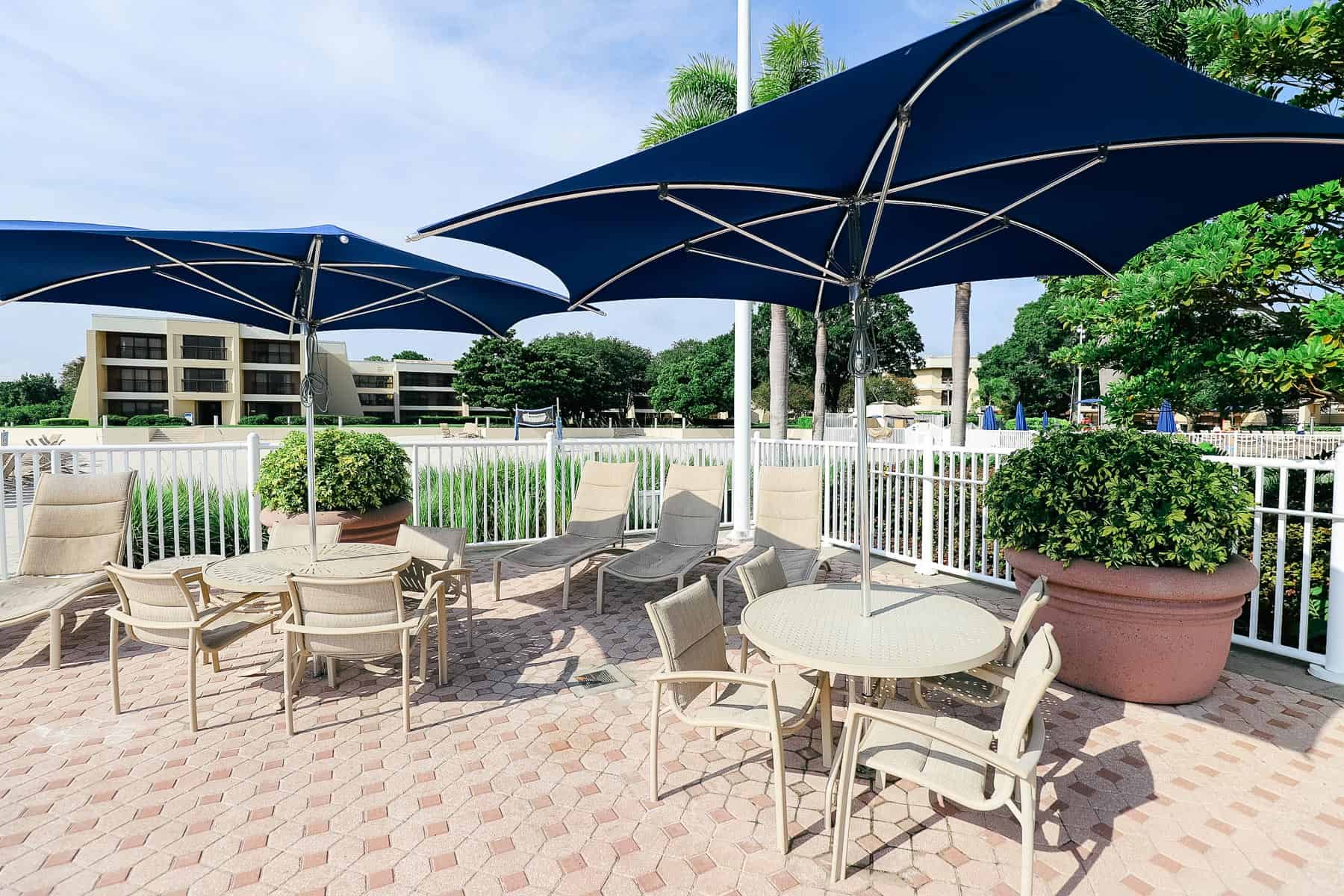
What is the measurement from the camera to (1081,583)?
11.4 ft

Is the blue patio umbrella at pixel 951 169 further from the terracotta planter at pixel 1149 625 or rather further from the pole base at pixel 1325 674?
the pole base at pixel 1325 674

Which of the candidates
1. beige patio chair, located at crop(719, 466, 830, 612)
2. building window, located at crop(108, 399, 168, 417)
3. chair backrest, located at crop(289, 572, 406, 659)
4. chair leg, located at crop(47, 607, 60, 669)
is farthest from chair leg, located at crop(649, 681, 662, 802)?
building window, located at crop(108, 399, 168, 417)

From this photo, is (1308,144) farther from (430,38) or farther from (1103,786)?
(430,38)

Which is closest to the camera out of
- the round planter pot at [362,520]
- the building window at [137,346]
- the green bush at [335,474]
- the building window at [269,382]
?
the round planter pot at [362,520]

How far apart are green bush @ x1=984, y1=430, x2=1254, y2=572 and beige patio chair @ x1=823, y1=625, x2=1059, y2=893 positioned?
1.62 meters

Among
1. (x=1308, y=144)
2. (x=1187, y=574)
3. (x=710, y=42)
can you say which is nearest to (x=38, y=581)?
(x=1187, y=574)

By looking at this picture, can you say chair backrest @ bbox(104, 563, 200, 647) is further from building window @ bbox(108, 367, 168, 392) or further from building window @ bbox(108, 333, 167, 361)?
building window @ bbox(108, 367, 168, 392)

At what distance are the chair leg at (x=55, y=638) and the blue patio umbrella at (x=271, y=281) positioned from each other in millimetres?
1669

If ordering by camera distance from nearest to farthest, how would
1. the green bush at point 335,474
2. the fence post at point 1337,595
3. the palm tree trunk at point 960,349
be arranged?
the fence post at point 1337,595 < the green bush at point 335,474 < the palm tree trunk at point 960,349

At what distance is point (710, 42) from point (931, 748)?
17064 mm

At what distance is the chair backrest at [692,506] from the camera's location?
605 cm

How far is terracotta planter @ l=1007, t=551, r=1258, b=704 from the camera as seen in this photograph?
3.33m

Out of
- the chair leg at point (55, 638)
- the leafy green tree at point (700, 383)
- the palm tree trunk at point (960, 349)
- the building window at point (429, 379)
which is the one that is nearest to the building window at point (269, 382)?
the building window at point (429, 379)

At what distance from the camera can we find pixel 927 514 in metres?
6.18
